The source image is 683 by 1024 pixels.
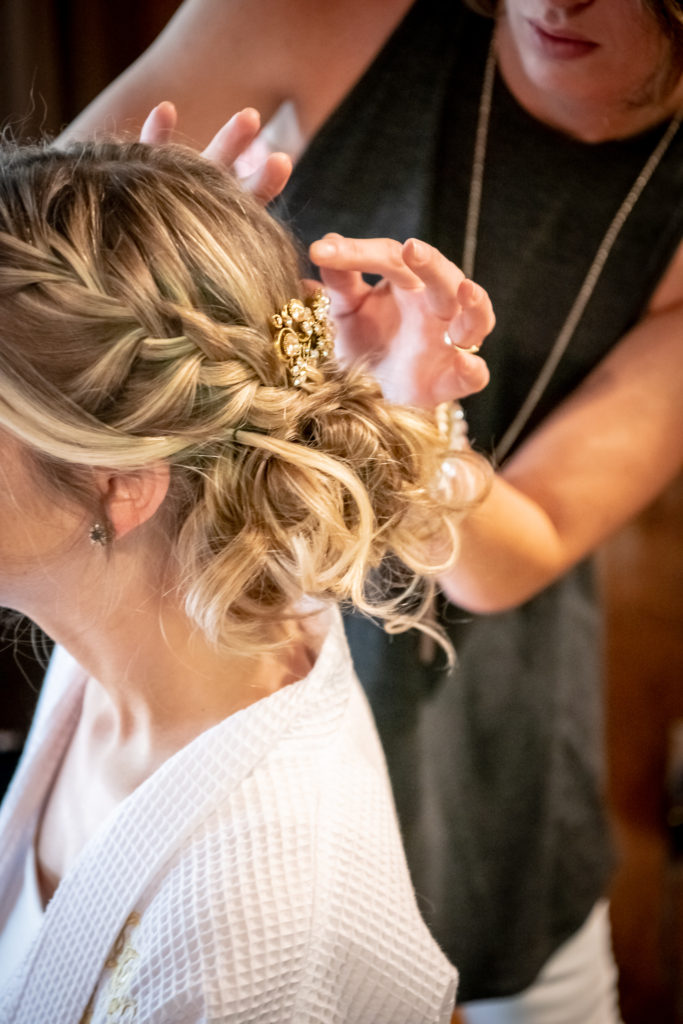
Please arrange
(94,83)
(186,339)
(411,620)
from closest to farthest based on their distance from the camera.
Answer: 1. (186,339)
2. (411,620)
3. (94,83)

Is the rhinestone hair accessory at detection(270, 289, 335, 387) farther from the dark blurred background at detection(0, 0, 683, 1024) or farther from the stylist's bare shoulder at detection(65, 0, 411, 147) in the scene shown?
the dark blurred background at detection(0, 0, 683, 1024)

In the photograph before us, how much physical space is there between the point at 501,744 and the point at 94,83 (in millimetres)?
951

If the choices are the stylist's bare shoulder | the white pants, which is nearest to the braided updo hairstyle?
the stylist's bare shoulder

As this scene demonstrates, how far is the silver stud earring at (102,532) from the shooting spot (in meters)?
0.76

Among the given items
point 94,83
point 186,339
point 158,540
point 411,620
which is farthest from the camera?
point 94,83

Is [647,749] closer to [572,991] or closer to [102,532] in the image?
[572,991]

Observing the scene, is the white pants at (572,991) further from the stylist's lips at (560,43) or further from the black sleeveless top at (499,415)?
the stylist's lips at (560,43)

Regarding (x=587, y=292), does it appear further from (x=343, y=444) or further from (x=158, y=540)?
(x=158, y=540)

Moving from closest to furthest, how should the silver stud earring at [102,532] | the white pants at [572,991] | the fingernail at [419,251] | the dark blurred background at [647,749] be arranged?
1. the fingernail at [419,251]
2. the silver stud earring at [102,532]
3. the white pants at [572,991]
4. the dark blurred background at [647,749]

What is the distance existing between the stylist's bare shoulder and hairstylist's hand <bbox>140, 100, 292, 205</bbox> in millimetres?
110

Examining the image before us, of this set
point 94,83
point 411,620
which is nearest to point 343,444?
point 411,620

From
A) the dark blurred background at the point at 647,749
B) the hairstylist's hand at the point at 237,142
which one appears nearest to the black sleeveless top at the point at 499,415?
the hairstylist's hand at the point at 237,142

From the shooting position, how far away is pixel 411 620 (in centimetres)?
92

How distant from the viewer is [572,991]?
1180mm
